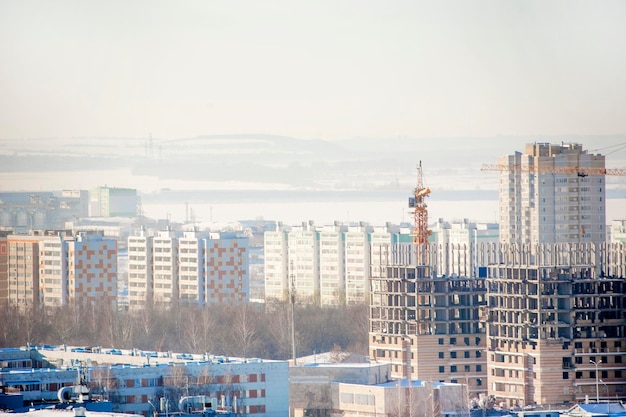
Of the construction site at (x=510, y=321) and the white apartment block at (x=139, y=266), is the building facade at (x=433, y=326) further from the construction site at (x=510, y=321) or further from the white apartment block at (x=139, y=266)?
the white apartment block at (x=139, y=266)

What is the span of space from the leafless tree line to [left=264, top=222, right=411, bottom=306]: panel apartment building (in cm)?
879

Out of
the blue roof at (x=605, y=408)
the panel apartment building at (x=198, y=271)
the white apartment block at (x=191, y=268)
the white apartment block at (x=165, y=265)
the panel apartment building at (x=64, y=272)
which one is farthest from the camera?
the white apartment block at (x=165, y=265)

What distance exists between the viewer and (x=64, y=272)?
53781 mm

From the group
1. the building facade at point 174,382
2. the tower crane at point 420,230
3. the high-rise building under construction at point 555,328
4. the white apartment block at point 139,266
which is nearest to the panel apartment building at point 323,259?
the white apartment block at point 139,266

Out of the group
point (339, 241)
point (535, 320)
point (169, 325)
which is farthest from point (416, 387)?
point (339, 241)

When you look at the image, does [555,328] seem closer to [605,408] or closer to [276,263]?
[605,408]

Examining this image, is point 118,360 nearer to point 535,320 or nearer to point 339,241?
point 535,320

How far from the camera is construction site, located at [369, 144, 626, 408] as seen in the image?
34281 mm

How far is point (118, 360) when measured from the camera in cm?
3303

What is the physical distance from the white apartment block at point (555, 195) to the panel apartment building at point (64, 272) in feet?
39.8

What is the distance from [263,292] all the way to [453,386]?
35077 mm

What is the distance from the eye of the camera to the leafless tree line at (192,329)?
4619 cm

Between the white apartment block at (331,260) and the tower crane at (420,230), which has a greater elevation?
the tower crane at (420,230)

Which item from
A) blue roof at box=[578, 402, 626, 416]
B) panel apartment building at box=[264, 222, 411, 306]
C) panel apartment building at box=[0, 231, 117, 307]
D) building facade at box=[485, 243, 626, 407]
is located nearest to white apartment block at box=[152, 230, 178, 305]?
panel apartment building at box=[0, 231, 117, 307]
